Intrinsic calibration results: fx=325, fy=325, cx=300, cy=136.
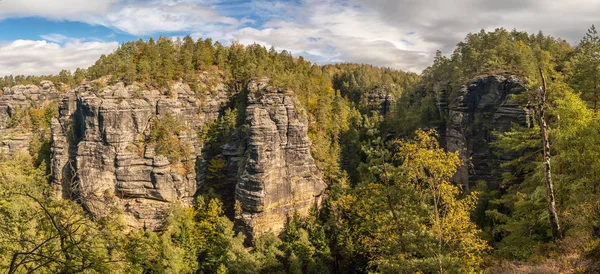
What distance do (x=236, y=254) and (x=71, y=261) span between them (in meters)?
36.1

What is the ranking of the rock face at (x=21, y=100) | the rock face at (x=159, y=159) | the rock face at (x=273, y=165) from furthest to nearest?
the rock face at (x=21, y=100), the rock face at (x=159, y=159), the rock face at (x=273, y=165)

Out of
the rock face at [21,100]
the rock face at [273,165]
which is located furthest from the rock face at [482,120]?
the rock face at [21,100]

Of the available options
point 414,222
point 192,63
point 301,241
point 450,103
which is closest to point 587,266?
point 414,222

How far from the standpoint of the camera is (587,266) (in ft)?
32.7

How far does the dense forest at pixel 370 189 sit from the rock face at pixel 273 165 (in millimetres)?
2456

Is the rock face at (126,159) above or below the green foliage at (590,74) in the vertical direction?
below

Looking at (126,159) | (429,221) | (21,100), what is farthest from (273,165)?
(21,100)

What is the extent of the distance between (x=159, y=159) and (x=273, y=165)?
1661 centimetres

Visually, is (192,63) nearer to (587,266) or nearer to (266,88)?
(266,88)

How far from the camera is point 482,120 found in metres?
41.5

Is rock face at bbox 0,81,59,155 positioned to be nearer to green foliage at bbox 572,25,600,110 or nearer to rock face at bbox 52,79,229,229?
rock face at bbox 52,79,229,229

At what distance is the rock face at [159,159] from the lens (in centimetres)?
4491

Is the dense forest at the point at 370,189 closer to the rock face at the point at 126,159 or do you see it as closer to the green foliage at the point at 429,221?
the green foliage at the point at 429,221

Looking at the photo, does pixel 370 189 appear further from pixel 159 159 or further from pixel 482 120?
→ pixel 159 159
